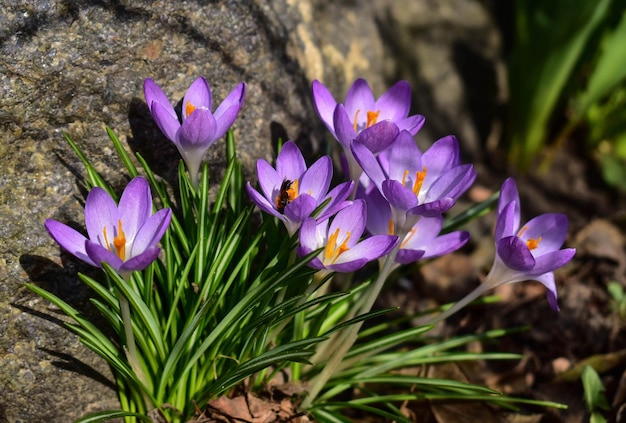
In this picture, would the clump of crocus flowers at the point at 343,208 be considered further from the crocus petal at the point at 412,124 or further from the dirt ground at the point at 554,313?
the dirt ground at the point at 554,313

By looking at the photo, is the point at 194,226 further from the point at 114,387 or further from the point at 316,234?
the point at 114,387

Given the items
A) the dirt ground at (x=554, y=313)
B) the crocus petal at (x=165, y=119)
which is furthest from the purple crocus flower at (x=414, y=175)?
the dirt ground at (x=554, y=313)

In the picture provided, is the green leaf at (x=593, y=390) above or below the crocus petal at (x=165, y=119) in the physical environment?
below

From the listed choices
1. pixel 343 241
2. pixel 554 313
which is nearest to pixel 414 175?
pixel 343 241

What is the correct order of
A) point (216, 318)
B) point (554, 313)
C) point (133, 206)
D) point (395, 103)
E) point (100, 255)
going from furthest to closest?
1. point (554, 313)
2. point (395, 103)
3. point (216, 318)
4. point (133, 206)
5. point (100, 255)

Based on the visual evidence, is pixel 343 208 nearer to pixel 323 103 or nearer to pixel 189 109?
pixel 323 103

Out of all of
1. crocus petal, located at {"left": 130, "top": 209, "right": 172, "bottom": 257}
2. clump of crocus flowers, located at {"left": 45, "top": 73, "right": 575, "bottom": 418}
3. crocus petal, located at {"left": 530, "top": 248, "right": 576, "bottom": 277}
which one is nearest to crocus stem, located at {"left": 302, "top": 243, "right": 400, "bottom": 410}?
clump of crocus flowers, located at {"left": 45, "top": 73, "right": 575, "bottom": 418}

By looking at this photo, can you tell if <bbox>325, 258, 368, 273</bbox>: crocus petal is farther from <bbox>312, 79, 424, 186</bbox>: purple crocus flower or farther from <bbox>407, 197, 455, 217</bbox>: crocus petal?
<bbox>312, 79, 424, 186</bbox>: purple crocus flower
